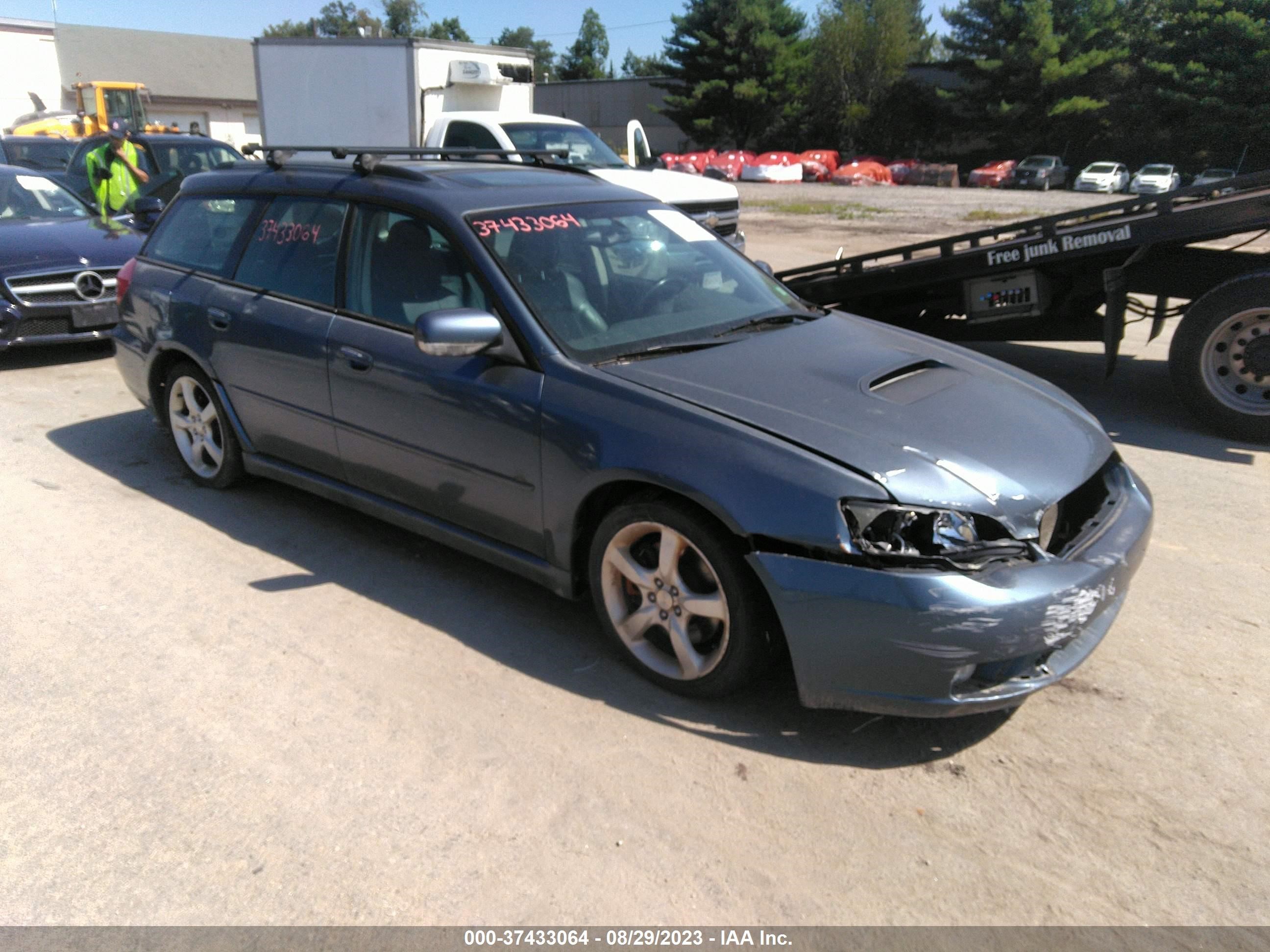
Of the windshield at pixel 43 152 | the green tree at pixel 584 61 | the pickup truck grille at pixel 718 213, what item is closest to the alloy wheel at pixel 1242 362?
the pickup truck grille at pixel 718 213

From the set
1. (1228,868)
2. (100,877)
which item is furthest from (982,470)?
(100,877)

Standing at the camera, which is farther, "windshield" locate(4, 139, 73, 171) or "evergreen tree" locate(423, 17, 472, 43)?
"evergreen tree" locate(423, 17, 472, 43)

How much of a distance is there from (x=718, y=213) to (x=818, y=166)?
34912 millimetres

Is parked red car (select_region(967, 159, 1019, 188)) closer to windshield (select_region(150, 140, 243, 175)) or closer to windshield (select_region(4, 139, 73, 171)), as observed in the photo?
windshield (select_region(4, 139, 73, 171))

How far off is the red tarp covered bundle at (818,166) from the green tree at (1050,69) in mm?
9771

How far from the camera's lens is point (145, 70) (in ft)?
195

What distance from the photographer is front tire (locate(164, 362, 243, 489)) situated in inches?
205

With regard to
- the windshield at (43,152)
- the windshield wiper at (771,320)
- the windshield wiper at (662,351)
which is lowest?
the windshield wiper at (662,351)

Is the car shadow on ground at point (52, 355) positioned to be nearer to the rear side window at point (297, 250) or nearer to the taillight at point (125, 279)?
the taillight at point (125, 279)

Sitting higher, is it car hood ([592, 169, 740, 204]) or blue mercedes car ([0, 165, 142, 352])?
car hood ([592, 169, 740, 204])

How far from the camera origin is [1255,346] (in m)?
6.16

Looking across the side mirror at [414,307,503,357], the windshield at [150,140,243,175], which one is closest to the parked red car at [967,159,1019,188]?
the windshield at [150,140,243,175]

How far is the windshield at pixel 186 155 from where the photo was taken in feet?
42.0

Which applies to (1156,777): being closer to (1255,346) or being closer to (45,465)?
(1255,346)
